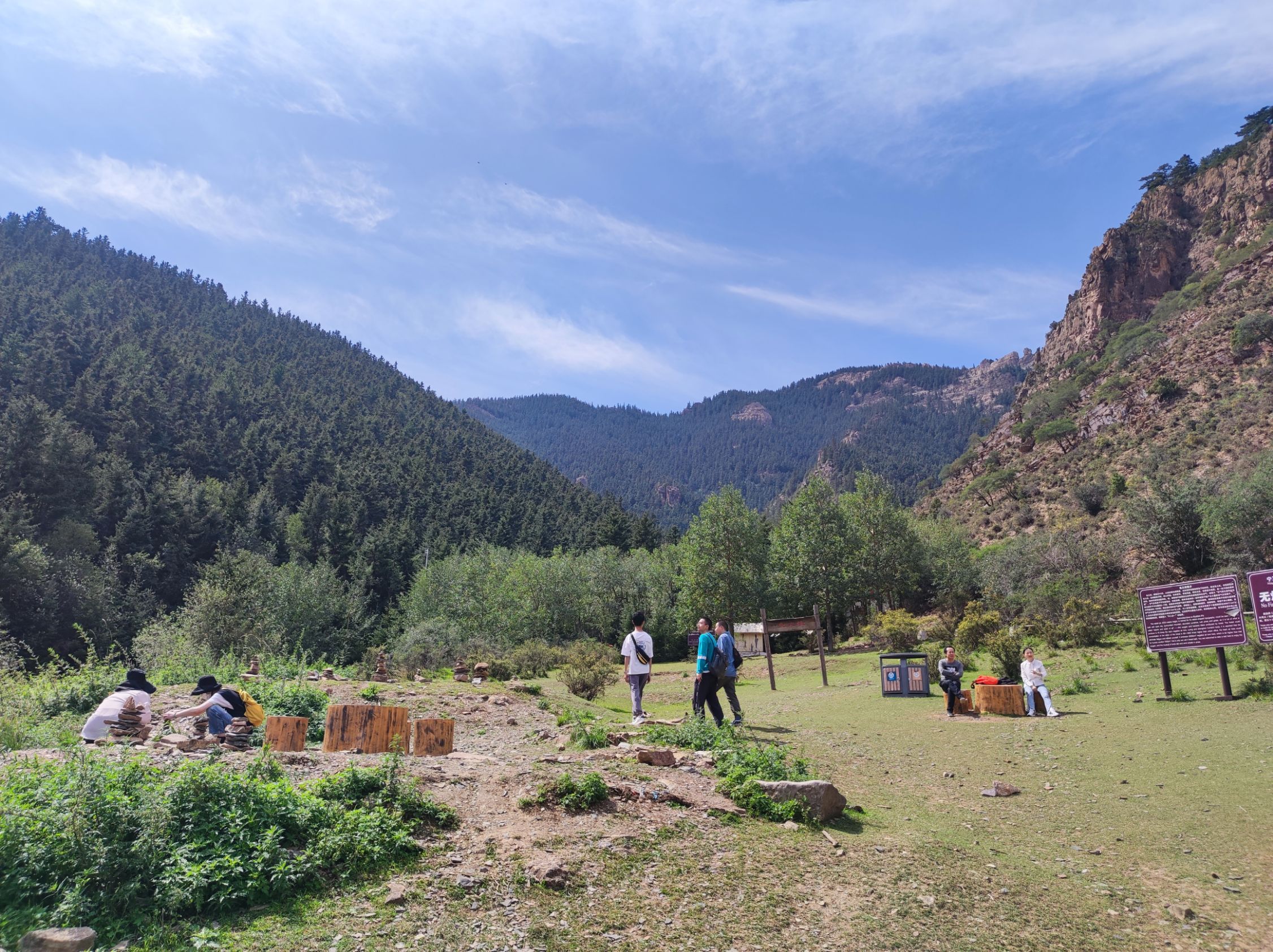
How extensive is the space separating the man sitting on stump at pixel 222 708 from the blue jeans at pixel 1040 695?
13181 millimetres

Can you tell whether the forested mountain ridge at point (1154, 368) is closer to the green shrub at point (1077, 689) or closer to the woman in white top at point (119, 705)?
the green shrub at point (1077, 689)

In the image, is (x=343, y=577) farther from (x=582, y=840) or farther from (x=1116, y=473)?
(x=582, y=840)

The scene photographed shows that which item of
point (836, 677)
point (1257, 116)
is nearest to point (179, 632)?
point (836, 677)

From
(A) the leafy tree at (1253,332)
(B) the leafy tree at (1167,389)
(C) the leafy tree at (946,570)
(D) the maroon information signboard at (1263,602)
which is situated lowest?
(D) the maroon information signboard at (1263,602)

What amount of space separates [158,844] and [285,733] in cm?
454

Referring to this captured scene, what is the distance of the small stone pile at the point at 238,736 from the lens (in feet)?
28.9

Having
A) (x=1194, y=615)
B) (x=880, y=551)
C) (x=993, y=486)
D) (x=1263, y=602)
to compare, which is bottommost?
(x=1194, y=615)

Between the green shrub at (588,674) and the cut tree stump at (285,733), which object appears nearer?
the cut tree stump at (285,733)

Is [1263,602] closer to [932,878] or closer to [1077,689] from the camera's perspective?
[1077,689]

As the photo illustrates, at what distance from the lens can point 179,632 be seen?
31.0m

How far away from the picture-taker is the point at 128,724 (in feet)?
30.8

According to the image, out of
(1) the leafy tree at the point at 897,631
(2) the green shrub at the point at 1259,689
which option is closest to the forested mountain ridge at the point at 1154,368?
(1) the leafy tree at the point at 897,631

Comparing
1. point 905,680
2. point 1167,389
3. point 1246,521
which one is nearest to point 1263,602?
point 905,680

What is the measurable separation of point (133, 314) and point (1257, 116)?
6265 inches
